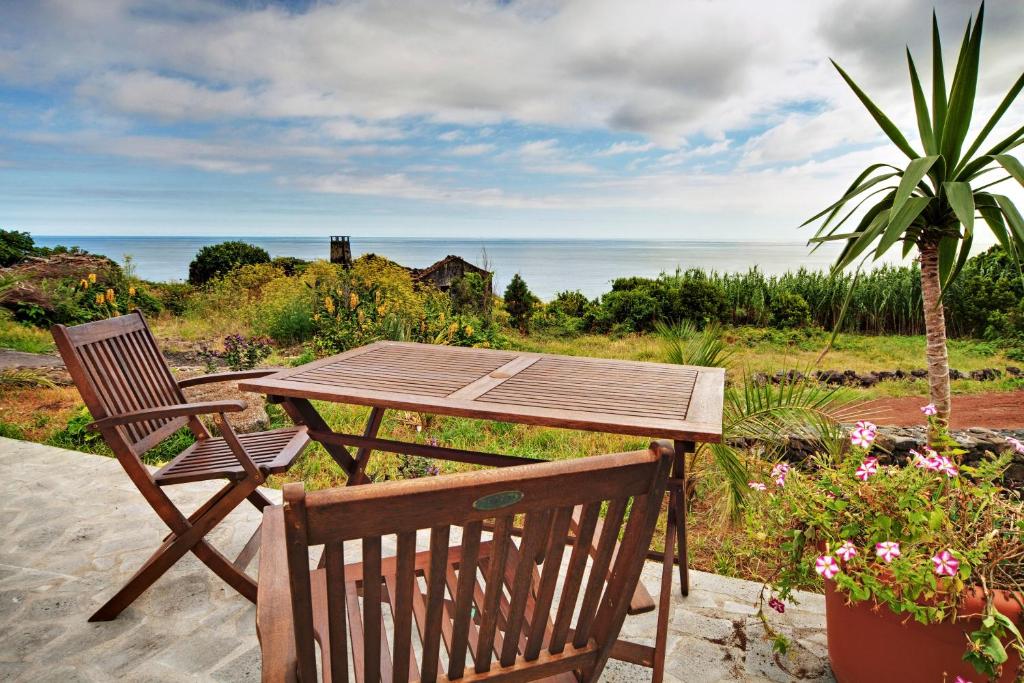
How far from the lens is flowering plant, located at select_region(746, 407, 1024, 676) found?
149 centimetres

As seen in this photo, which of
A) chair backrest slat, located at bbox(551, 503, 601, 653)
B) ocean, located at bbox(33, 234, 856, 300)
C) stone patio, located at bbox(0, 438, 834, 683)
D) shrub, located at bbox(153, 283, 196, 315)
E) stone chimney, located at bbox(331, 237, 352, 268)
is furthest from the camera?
ocean, located at bbox(33, 234, 856, 300)

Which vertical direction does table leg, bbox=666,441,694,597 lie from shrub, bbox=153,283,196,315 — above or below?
below

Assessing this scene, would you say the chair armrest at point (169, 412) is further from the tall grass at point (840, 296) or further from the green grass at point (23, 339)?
the tall grass at point (840, 296)

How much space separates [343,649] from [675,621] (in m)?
1.65

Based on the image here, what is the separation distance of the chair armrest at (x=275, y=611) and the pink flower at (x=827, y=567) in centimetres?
132

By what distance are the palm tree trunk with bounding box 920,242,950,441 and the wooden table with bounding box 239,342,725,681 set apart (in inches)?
34.6

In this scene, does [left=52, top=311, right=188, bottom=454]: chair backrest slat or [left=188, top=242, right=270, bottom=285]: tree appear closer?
[left=52, top=311, right=188, bottom=454]: chair backrest slat

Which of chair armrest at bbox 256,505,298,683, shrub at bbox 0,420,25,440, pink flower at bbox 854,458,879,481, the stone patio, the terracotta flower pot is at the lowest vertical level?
the stone patio

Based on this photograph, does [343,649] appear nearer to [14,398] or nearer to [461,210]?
[14,398]

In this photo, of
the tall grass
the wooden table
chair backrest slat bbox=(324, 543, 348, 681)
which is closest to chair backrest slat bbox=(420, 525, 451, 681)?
chair backrest slat bbox=(324, 543, 348, 681)

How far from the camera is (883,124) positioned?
100 inches

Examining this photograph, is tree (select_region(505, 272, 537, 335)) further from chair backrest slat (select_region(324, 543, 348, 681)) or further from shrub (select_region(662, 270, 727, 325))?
chair backrest slat (select_region(324, 543, 348, 681))

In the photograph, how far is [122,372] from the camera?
245cm

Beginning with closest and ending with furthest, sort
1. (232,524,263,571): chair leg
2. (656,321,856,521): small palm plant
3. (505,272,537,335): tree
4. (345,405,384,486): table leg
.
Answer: (232,524,263,571): chair leg < (345,405,384,486): table leg < (656,321,856,521): small palm plant < (505,272,537,335): tree
